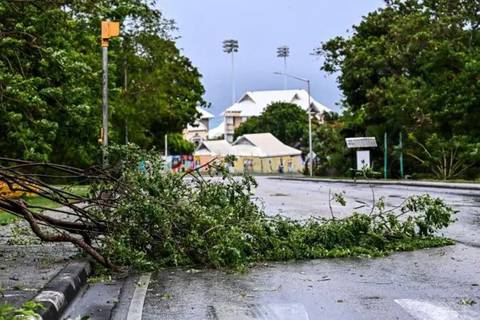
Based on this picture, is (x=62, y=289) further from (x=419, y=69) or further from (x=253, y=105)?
(x=253, y=105)

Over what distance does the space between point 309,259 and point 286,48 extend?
11807cm

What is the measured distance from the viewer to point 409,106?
4372cm

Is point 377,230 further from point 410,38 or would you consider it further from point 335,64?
point 335,64

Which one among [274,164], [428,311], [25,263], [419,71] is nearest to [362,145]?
[419,71]

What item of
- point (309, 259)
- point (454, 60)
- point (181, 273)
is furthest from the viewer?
point (454, 60)

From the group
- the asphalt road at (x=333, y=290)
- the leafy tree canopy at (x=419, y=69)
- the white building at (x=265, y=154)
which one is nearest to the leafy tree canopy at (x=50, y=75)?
the asphalt road at (x=333, y=290)

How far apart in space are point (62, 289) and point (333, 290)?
9.56ft

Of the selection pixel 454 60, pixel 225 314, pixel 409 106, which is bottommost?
pixel 225 314

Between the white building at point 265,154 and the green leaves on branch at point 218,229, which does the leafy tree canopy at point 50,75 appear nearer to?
the green leaves on branch at point 218,229

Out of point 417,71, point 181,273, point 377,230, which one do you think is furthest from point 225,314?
point 417,71

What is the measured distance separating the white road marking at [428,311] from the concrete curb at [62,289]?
3.31 metres

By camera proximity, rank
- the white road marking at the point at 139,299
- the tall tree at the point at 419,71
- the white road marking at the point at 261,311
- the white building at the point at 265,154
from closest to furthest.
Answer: the white road marking at the point at 261,311 < the white road marking at the point at 139,299 < the tall tree at the point at 419,71 < the white building at the point at 265,154

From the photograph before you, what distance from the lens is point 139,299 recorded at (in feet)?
25.0

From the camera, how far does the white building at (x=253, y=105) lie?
141250mm
